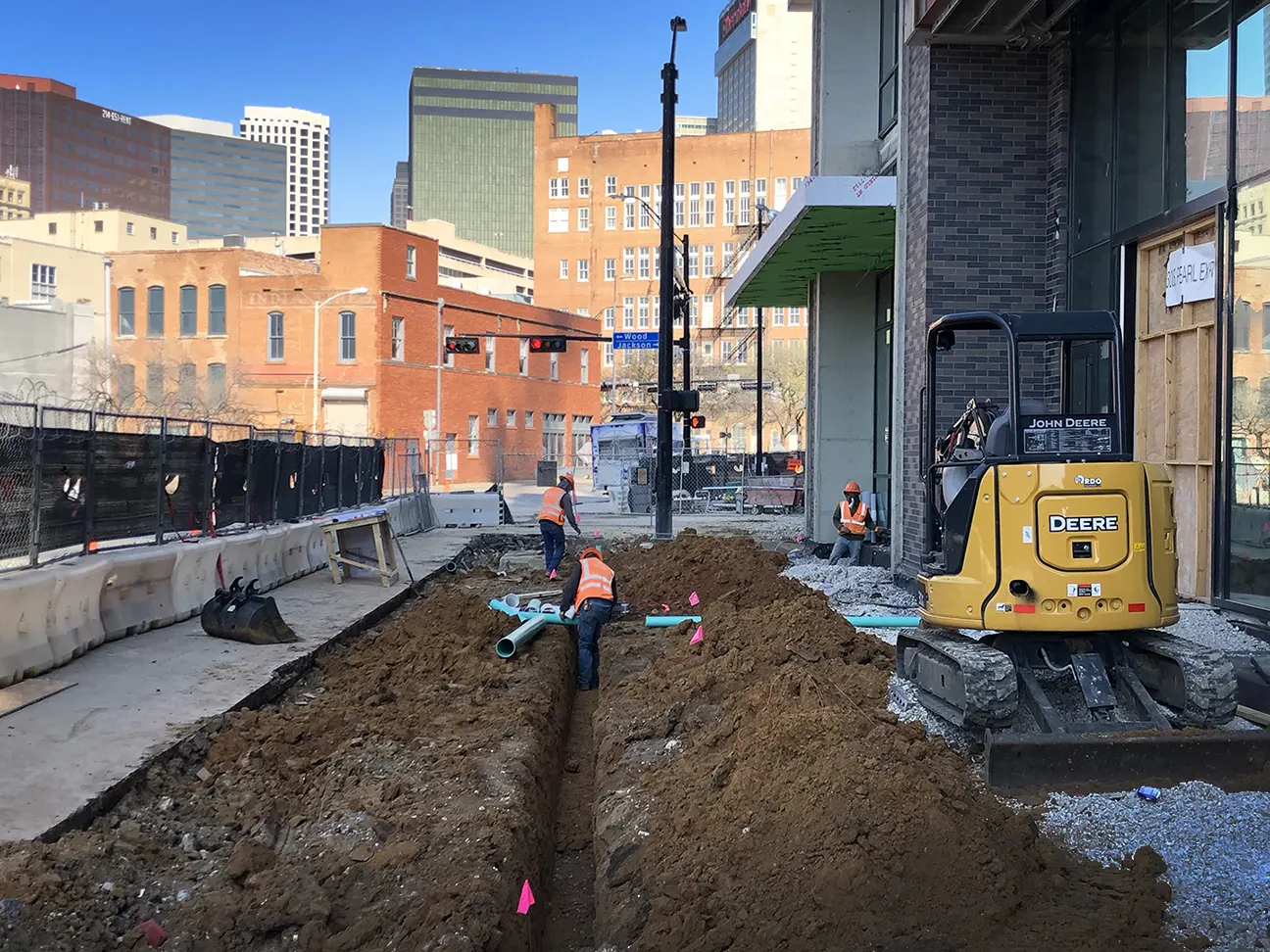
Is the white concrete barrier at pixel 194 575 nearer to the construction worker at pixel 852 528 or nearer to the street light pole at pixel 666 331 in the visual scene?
the construction worker at pixel 852 528

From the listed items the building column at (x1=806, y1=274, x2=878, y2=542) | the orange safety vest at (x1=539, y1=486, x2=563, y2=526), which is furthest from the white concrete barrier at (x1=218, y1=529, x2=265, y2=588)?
the building column at (x1=806, y1=274, x2=878, y2=542)

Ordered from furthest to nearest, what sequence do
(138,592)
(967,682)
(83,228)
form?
(83,228) → (138,592) → (967,682)

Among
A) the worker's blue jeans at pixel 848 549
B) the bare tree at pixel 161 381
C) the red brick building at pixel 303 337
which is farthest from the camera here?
the red brick building at pixel 303 337

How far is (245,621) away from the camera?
35.5 ft

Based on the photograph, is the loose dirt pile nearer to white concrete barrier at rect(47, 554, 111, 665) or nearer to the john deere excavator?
white concrete barrier at rect(47, 554, 111, 665)

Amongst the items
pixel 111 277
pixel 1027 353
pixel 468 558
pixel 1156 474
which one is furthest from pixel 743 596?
pixel 111 277

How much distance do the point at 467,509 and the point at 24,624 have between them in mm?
19666

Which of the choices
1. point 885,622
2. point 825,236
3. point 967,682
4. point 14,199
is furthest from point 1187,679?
point 14,199

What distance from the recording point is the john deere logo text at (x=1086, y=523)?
6422 mm

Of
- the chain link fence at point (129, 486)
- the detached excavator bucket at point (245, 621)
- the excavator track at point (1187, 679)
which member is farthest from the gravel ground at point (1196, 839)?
the chain link fence at point (129, 486)

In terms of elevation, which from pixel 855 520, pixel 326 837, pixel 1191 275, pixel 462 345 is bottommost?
pixel 326 837

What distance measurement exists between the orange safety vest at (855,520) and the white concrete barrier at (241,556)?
8.00 m

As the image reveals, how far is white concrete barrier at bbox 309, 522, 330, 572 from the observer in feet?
54.6

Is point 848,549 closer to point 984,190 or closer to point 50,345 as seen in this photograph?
point 984,190
